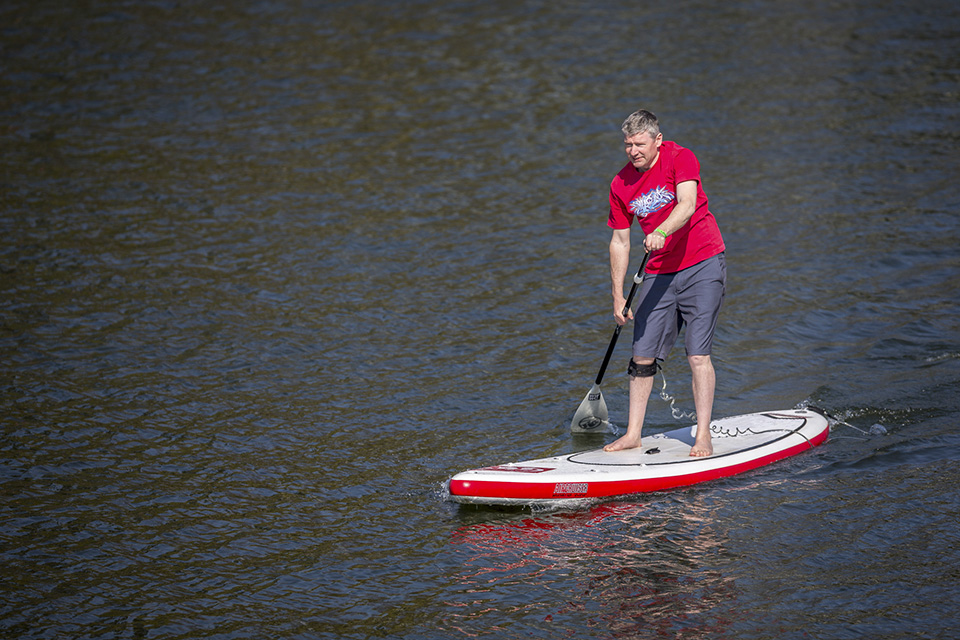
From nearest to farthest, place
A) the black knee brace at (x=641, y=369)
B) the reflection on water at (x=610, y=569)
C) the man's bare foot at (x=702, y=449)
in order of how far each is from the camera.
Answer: the reflection on water at (x=610, y=569)
the man's bare foot at (x=702, y=449)
the black knee brace at (x=641, y=369)

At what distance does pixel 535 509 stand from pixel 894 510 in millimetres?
2357

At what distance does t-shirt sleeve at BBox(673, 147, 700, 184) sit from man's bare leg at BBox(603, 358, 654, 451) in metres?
1.54

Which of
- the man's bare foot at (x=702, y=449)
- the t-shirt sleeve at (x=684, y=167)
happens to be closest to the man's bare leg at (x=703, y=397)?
the man's bare foot at (x=702, y=449)

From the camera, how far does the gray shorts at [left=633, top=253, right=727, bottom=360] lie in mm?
6949

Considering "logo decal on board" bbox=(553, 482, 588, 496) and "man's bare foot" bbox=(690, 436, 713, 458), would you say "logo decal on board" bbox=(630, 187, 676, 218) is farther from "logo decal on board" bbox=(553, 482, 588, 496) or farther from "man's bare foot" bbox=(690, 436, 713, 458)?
"logo decal on board" bbox=(553, 482, 588, 496)

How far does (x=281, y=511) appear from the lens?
22.9 feet

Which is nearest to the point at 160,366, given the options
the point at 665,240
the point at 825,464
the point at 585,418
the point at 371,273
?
the point at 371,273

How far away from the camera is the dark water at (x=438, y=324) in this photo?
237 inches

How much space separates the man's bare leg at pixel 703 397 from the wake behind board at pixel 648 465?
9cm

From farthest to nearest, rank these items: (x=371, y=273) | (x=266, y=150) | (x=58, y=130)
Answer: (x=58, y=130) < (x=266, y=150) < (x=371, y=273)

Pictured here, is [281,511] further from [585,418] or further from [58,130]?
[58,130]

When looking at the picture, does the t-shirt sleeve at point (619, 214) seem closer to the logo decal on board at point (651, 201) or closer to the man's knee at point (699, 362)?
the logo decal on board at point (651, 201)

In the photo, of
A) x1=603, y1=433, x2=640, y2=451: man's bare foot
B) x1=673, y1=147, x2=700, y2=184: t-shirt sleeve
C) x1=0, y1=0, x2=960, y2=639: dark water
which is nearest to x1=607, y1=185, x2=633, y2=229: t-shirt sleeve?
x1=673, y1=147, x2=700, y2=184: t-shirt sleeve

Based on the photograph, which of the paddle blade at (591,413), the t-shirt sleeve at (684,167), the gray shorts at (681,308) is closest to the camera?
the t-shirt sleeve at (684,167)
